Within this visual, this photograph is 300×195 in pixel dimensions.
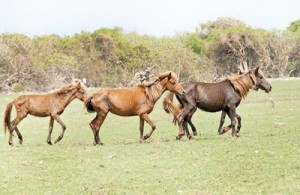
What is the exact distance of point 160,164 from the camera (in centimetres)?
1155

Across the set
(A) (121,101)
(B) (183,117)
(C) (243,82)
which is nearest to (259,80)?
(C) (243,82)

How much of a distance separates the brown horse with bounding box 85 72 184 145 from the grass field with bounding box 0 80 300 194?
64cm

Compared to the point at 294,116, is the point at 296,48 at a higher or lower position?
higher

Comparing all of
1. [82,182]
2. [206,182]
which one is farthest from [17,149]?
[206,182]

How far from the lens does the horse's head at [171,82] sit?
15.5m

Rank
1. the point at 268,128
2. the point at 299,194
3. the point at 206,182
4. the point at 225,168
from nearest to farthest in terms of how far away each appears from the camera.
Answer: the point at 299,194, the point at 206,182, the point at 225,168, the point at 268,128

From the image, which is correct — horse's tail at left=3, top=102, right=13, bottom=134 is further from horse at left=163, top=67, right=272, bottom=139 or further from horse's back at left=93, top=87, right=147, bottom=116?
horse at left=163, top=67, right=272, bottom=139

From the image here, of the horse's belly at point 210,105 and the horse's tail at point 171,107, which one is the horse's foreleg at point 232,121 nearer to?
the horse's belly at point 210,105

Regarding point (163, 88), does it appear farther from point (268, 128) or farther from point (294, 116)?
point (294, 116)

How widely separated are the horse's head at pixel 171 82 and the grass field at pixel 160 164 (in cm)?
122

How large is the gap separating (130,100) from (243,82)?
306cm

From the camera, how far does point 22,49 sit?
63.4 m

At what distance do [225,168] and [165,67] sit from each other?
5256 cm

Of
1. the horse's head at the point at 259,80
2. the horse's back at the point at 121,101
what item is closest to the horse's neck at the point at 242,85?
the horse's head at the point at 259,80
